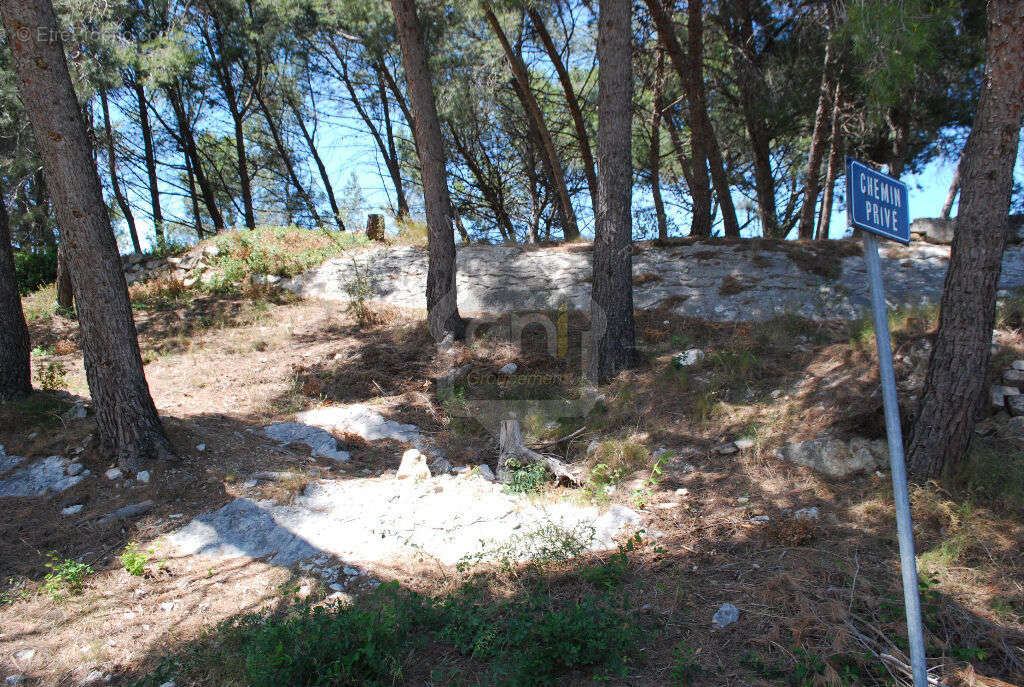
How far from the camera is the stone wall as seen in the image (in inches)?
336

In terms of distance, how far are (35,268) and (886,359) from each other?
16193 mm

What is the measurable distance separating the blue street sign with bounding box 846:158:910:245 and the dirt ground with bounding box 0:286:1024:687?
2057 millimetres

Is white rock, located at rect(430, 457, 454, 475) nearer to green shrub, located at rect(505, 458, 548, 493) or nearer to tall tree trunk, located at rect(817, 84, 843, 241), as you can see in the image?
green shrub, located at rect(505, 458, 548, 493)

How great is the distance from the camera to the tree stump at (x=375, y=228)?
13.3m

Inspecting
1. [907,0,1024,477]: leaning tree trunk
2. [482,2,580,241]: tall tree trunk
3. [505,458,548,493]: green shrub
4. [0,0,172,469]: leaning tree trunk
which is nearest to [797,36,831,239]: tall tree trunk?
[482,2,580,241]: tall tree trunk

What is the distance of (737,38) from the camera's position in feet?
40.6

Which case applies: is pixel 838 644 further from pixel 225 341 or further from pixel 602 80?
pixel 225 341

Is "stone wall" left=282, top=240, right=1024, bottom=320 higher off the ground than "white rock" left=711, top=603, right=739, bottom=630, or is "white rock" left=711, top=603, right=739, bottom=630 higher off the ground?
"stone wall" left=282, top=240, right=1024, bottom=320

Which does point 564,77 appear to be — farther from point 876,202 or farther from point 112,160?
point 876,202

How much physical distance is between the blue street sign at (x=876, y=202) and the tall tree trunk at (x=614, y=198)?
4.67 meters

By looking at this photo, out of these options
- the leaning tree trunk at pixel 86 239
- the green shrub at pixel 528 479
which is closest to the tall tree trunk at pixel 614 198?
the green shrub at pixel 528 479

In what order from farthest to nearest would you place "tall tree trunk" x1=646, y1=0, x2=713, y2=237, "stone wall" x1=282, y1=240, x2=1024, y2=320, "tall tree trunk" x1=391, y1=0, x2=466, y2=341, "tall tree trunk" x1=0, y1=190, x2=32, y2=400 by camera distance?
"tall tree trunk" x1=646, y1=0, x2=713, y2=237
"tall tree trunk" x1=391, y1=0, x2=466, y2=341
"stone wall" x1=282, y1=240, x2=1024, y2=320
"tall tree trunk" x1=0, y1=190, x2=32, y2=400

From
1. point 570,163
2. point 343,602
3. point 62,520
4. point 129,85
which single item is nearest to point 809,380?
point 343,602

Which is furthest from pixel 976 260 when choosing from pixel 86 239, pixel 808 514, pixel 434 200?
pixel 86 239
